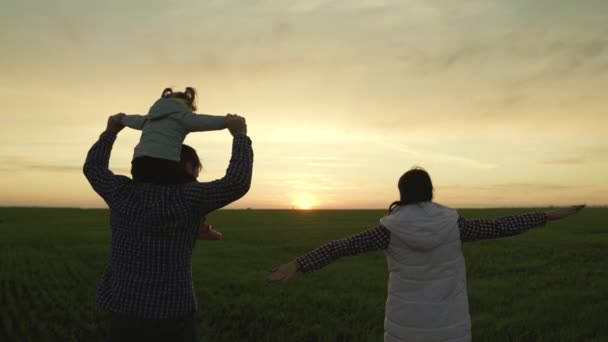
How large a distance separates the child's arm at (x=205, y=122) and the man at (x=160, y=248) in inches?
2.0

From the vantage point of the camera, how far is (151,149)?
296 cm

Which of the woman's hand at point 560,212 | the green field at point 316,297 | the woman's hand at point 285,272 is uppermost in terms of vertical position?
the woman's hand at point 560,212

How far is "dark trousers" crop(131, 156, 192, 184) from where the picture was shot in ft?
9.84

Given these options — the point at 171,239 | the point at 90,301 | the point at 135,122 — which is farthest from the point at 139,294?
the point at 90,301

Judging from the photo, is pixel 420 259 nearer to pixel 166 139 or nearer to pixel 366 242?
pixel 366 242

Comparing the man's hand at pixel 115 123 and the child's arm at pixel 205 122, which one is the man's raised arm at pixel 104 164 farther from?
the child's arm at pixel 205 122

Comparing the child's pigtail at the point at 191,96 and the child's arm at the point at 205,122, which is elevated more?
the child's pigtail at the point at 191,96

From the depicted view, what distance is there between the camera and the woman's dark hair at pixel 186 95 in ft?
10.6

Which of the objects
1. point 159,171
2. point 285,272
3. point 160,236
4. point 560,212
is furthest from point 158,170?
point 560,212

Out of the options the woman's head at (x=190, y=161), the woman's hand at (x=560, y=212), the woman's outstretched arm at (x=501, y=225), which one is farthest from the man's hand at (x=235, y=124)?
the woman's hand at (x=560, y=212)

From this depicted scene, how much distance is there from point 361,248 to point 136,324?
1.70 m

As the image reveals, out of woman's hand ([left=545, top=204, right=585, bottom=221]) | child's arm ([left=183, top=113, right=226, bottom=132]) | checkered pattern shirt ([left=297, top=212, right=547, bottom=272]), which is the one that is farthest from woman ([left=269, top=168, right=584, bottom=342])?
child's arm ([left=183, top=113, right=226, bottom=132])

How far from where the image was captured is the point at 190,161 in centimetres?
324

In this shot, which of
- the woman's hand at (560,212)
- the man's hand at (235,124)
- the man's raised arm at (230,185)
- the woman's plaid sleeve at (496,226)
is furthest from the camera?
the woman's hand at (560,212)
